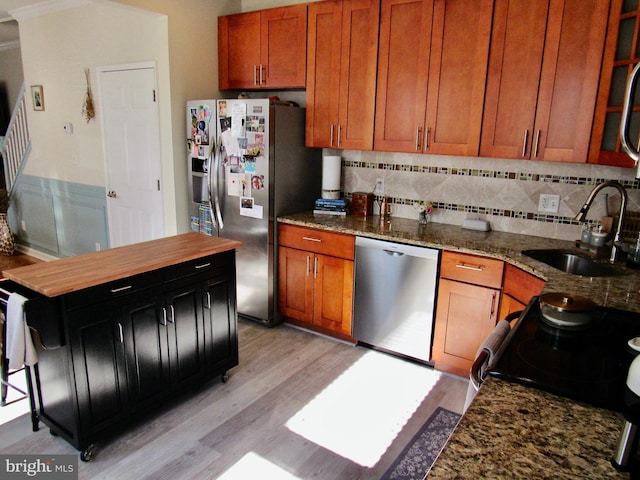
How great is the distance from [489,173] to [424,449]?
1856 millimetres

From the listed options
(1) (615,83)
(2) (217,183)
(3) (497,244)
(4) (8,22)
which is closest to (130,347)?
(2) (217,183)

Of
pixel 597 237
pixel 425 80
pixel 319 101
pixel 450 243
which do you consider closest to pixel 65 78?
pixel 319 101

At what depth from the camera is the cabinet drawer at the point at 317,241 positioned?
314cm

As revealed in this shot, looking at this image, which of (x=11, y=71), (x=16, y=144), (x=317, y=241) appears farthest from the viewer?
(x=11, y=71)

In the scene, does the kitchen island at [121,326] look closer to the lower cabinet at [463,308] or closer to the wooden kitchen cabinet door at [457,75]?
the lower cabinet at [463,308]

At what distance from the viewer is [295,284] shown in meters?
3.47

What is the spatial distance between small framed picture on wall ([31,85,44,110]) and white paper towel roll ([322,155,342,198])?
346cm

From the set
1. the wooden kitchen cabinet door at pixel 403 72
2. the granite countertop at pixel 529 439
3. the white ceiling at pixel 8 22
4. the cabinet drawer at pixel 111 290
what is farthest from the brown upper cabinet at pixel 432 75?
the white ceiling at pixel 8 22

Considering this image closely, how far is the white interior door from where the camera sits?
149 inches

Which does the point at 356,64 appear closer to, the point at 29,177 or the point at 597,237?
the point at 597,237

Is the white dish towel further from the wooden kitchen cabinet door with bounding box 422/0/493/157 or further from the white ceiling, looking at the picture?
the white ceiling

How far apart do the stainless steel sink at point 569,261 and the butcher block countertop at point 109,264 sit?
1.77 m

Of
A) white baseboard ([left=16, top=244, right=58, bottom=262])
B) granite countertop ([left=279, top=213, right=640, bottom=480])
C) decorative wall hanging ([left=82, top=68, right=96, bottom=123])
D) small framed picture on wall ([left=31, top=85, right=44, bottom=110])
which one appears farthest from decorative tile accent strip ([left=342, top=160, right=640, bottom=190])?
white baseboard ([left=16, top=244, right=58, bottom=262])

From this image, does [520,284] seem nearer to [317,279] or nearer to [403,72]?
[317,279]
